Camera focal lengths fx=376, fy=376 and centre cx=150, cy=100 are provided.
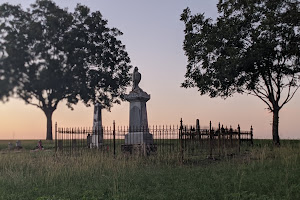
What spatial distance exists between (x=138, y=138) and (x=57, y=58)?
23.6m

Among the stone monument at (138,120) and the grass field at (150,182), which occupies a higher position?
A: the stone monument at (138,120)

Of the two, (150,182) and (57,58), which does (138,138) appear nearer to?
(150,182)

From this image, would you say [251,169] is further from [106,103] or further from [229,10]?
[106,103]

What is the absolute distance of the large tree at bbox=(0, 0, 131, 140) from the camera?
137 ft

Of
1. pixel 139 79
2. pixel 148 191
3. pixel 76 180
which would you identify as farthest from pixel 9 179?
pixel 139 79

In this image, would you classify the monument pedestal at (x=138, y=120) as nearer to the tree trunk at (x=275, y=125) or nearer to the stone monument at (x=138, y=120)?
the stone monument at (x=138, y=120)

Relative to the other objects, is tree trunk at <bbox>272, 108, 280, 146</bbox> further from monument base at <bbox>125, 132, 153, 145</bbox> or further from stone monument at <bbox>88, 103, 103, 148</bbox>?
stone monument at <bbox>88, 103, 103, 148</bbox>

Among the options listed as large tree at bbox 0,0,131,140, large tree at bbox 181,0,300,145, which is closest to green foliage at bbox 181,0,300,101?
large tree at bbox 181,0,300,145

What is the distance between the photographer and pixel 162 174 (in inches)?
532

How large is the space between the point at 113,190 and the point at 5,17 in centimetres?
3897

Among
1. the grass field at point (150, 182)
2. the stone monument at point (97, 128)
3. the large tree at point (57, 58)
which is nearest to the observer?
the grass field at point (150, 182)

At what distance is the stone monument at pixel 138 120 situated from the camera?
73.7ft

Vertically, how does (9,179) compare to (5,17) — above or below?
below

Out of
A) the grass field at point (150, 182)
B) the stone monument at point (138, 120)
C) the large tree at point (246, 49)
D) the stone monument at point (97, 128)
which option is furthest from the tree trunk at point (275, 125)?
the grass field at point (150, 182)
